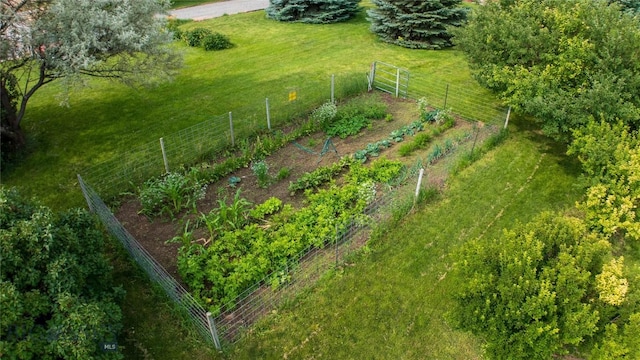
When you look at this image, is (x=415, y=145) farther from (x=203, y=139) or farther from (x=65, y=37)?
(x=65, y=37)

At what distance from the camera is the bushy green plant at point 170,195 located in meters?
9.44

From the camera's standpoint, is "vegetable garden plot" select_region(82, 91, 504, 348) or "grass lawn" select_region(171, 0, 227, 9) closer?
"vegetable garden plot" select_region(82, 91, 504, 348)

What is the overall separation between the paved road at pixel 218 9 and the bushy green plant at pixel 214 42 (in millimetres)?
5945

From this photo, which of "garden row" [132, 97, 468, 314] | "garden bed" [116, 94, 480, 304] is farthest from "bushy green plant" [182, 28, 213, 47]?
"garden bed" [116, 94, 480, 304]

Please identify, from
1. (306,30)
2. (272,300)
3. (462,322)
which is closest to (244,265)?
(272,300)

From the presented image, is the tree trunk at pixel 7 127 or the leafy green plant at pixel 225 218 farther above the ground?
the tree trunk at pixel 7 127

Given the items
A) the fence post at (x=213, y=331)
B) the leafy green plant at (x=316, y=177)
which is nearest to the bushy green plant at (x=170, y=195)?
the leafy green plant at (x=316, y=177)

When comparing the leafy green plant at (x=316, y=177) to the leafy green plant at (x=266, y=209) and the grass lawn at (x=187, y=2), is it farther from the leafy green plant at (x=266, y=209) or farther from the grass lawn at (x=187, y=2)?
the grass lawn at (x=187, y=2)

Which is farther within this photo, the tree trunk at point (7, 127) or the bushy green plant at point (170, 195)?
the tree trunk at point (7, 127)

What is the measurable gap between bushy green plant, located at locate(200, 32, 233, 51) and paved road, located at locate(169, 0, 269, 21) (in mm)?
5945

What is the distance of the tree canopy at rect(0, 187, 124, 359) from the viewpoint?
5258 mm

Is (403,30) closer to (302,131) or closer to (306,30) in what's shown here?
(306,30)

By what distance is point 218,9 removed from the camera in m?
27.2

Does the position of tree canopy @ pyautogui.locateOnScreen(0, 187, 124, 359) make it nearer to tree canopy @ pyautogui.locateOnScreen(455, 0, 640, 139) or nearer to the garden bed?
→ the garden bed
